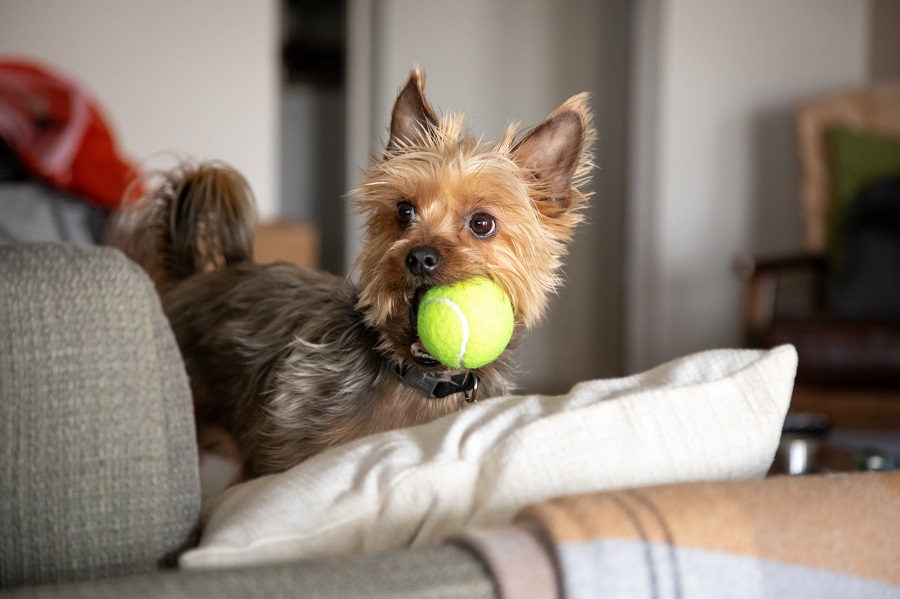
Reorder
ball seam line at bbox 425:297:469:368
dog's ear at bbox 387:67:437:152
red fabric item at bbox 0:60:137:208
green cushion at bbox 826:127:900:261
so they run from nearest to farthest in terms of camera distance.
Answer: ball seam line at bbox 425:297:469:368
dog's ear at bbox 387:67:437:152
red fabric item at bbox 0:60:137:208
green cushion at bbox 826:127:900:261

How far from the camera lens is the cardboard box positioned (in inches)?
124

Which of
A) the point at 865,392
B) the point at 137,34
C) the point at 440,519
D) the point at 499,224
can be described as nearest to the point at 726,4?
the point at 865,392

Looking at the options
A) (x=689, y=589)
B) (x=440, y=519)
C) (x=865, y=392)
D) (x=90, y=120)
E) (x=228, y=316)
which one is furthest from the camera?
(x=865, y=392)

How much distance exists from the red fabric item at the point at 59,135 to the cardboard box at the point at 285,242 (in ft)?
1.60

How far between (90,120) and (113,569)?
2.71 m

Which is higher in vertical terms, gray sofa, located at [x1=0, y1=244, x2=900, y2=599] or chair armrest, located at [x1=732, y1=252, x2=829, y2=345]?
gray sofa, located at [x1=0, y1=244, x2=900, y2=599]

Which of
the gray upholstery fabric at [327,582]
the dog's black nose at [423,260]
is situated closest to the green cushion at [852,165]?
the dog's black nose at [423,260]

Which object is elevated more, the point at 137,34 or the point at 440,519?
the point at 137,34

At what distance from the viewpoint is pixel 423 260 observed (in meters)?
1.33

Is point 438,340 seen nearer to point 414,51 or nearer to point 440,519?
point 440,519

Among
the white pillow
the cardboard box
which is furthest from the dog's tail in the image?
the cardboard box

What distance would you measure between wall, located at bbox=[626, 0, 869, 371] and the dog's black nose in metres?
3.46

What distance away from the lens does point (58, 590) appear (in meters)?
0.55

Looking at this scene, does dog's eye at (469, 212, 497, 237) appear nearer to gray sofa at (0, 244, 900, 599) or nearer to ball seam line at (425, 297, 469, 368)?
ball seam line at (425, 297, 469, 368)
